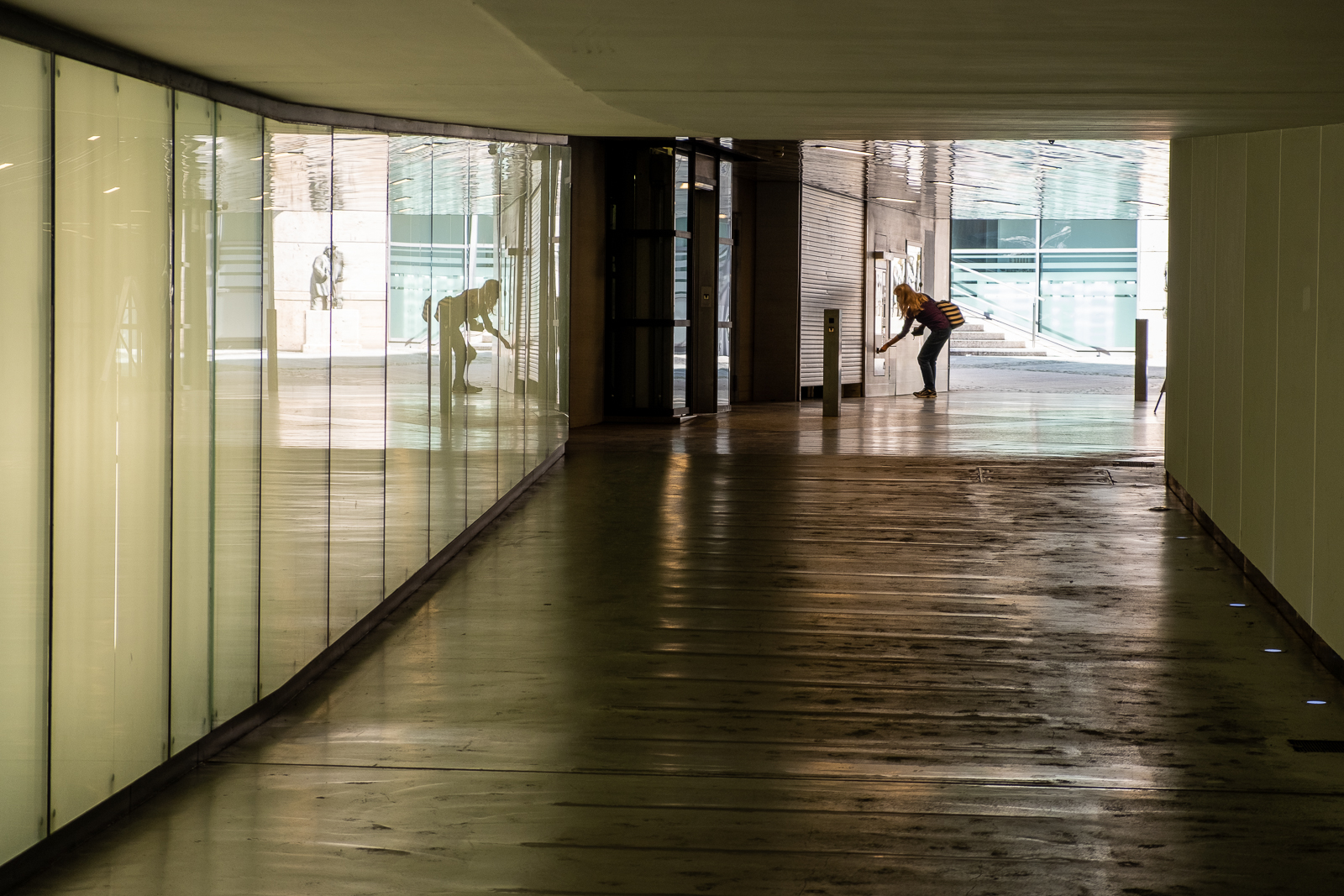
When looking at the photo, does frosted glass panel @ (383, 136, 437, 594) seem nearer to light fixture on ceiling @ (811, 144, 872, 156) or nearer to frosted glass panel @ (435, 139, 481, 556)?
frosted glass panel @ (435, 139, 481, 556)

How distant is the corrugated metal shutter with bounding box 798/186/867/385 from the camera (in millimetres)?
19812

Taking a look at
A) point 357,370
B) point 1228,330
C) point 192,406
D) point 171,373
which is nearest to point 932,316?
point 1228,330

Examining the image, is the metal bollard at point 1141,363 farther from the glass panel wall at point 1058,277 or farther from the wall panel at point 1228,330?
the glass panel wall at point 1058,277

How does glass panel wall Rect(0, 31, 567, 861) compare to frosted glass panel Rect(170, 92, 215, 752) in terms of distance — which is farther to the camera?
frosted glass panel Rect(170, 92, 215, 752)

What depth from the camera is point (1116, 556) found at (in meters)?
7.72

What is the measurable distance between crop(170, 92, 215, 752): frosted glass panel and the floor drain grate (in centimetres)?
352

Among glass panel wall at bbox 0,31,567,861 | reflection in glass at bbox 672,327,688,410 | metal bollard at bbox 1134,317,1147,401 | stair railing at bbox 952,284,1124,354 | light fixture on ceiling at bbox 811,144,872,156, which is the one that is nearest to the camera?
glass panel wall at bbox 0,31,567,861

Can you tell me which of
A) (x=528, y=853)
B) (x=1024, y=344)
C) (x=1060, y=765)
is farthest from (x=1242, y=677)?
(x=1024, y=344)

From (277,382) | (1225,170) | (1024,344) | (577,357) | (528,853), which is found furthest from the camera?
(1024,344)

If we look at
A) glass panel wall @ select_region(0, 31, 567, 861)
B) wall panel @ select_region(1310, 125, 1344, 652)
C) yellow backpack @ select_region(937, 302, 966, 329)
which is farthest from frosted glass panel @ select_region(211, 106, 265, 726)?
yellow backpack @ select_region(937, 302, 966, 329)

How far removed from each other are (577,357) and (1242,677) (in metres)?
10.1

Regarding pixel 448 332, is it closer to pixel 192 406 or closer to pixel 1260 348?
pixel 192 406

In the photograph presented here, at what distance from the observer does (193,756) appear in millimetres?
4066

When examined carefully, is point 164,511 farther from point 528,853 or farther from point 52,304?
point 528,853
